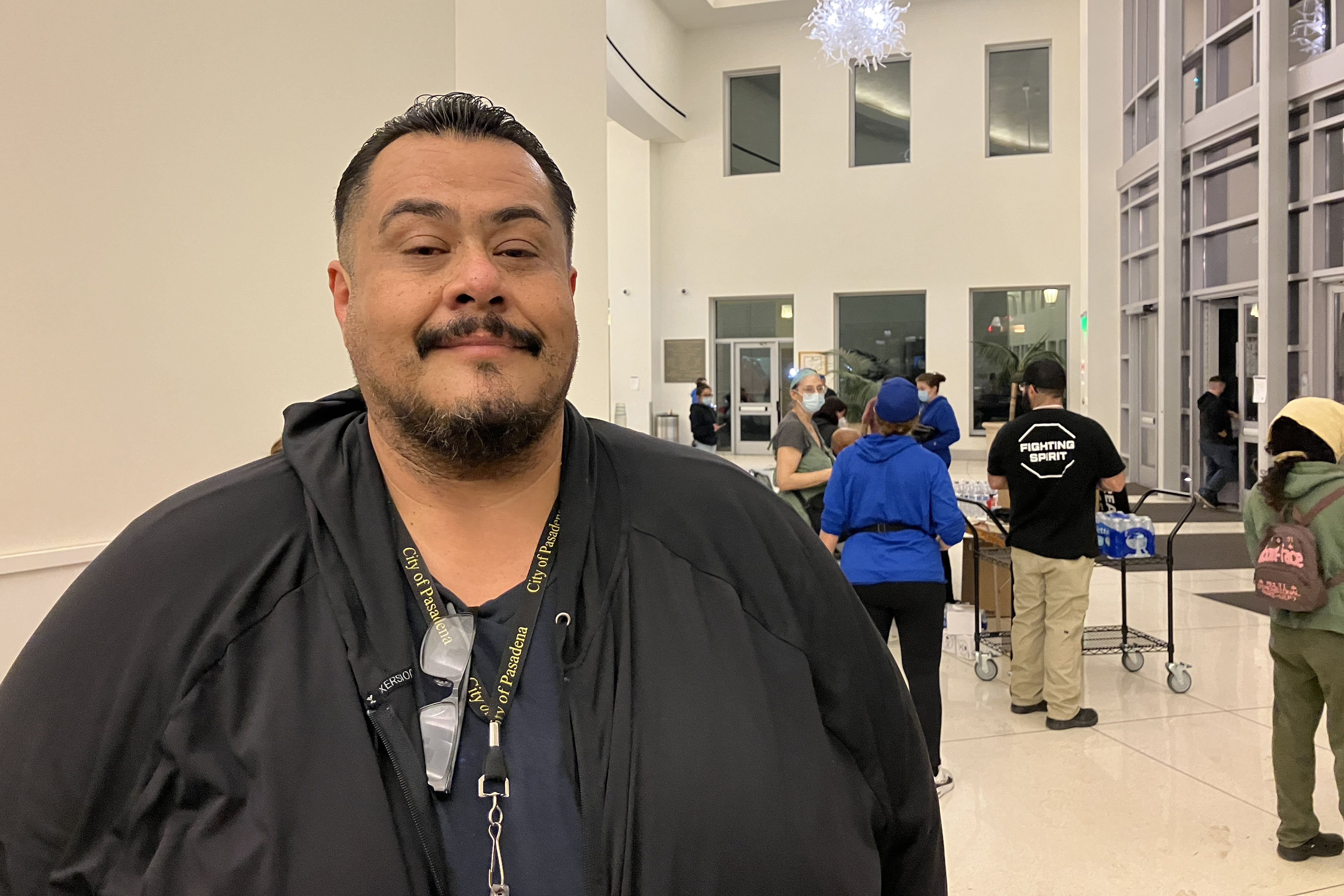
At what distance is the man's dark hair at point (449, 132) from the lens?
139 centimetres

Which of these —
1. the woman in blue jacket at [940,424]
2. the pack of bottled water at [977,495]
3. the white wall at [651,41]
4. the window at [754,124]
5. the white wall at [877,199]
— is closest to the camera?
the pack of bottled water at [977,495]

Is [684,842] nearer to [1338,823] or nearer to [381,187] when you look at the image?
[381,187]

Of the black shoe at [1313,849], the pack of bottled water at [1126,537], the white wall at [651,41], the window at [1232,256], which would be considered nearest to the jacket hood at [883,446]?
the pack of bottled water at [1126,537]

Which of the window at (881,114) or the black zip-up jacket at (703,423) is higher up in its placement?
the window at (881,114)

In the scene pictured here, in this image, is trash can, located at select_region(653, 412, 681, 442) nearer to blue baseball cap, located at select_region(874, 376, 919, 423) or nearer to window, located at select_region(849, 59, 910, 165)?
window, located at select_region(849, 59, 910, 165)

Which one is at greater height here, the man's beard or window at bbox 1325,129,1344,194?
window at bbox 1325,129,1344,194

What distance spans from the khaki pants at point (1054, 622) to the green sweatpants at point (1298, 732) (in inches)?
50.0

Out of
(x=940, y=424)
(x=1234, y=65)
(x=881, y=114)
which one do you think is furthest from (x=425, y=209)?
(x=881, y=114)

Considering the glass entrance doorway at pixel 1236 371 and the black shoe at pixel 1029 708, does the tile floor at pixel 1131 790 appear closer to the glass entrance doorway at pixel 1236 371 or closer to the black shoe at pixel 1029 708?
the black shoe at pixel 1029 708

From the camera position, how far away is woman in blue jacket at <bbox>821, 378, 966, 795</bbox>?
4.24 metres

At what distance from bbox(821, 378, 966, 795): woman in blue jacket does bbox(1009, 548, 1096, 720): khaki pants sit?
1007 mm

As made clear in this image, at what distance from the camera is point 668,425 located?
21938 millimetres

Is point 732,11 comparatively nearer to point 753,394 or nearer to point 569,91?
point 753,394

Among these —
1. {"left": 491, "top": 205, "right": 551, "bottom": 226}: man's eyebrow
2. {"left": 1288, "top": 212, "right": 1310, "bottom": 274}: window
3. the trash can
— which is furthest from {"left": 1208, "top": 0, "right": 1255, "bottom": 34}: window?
{"left": 491, "top": 205, "right": 551, "bottom": 226}: man's eyebrow
